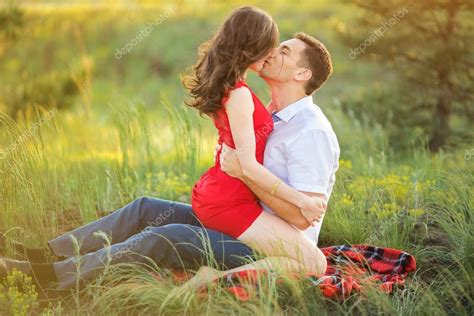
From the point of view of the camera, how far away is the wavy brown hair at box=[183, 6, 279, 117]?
335 centimetres

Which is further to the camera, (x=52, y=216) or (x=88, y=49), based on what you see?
(x=88, y=49)

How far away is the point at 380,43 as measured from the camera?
7.46 metres

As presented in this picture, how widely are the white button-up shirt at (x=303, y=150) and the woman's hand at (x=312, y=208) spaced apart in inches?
2.0

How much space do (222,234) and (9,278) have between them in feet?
3.07

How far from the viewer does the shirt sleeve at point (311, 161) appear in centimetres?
336

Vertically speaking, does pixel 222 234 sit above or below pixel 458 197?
above

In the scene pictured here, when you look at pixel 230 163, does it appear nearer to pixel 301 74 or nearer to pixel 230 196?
pixel 230 196

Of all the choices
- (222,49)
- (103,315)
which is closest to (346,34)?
(222,49)

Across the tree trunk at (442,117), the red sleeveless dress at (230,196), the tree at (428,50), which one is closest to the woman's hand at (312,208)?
the red sleeveless dress at (230,196)

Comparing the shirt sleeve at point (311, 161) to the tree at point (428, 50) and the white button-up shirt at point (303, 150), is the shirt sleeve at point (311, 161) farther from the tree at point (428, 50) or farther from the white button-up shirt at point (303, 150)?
the tree at point (428, 50)

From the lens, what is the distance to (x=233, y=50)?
132 inches

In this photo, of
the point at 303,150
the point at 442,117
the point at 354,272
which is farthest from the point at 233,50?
the point at 442,117

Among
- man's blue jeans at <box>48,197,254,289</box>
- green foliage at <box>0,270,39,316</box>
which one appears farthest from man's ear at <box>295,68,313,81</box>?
green foliage at <box>0,270,39,316</box>

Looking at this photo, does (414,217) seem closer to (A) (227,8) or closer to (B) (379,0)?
(B) (379,0)
